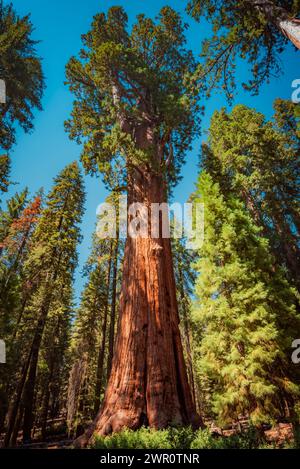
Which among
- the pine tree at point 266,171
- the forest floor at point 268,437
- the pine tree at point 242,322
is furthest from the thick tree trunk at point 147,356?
the pine tree at point 266,171

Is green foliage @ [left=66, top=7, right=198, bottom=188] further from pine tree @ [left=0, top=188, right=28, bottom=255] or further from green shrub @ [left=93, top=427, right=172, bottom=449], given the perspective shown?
pine tree @ [left=0, top=188, right=28, bottom=255]

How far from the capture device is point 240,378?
25.1 feet

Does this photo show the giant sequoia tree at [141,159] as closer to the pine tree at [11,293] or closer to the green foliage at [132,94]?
the green foliage at [132,94]

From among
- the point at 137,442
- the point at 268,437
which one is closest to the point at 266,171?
the point at 268,437

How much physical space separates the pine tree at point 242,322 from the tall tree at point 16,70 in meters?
9.07

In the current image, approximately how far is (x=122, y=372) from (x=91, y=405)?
14.4 meters

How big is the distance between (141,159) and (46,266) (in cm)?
929

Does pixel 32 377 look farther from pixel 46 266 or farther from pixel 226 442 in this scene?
pixel 226 442

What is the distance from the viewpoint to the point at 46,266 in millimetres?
13633

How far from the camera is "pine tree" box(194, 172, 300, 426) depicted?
7.61 m
